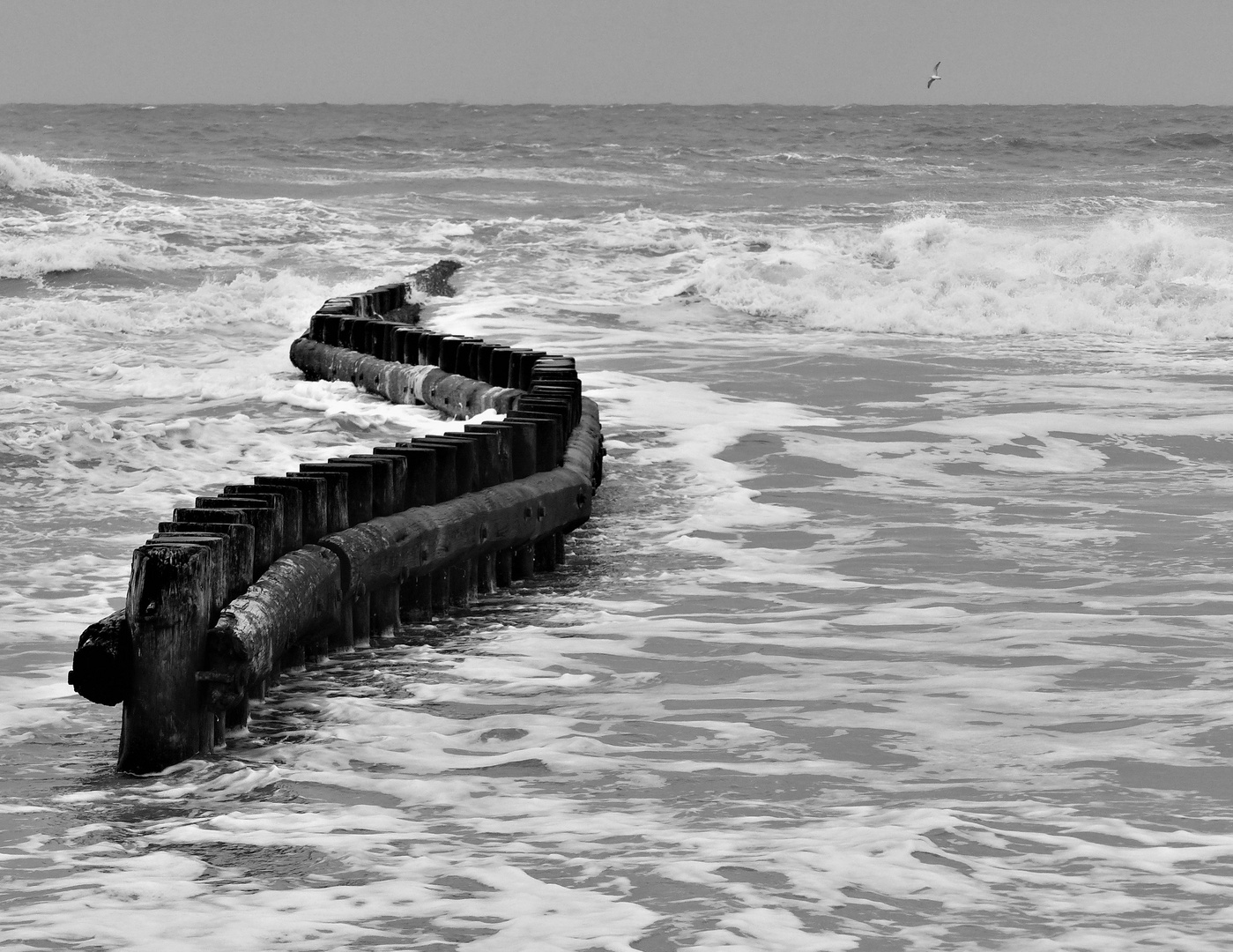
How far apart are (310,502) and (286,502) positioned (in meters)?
0.18

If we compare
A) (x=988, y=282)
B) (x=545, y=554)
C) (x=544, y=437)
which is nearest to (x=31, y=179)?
(x=988, y=282)

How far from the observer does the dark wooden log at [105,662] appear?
3.96 m

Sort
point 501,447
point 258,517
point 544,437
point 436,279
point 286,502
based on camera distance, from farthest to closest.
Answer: point 436,279 → point 544,437 → point 501,447 → point 286,502 → point 258,517

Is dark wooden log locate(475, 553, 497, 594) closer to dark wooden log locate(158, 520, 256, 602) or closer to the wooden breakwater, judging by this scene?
the wooden breakwater

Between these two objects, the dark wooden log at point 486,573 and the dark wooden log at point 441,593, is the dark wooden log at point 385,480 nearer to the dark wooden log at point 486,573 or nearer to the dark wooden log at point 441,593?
the dark wooden log at point 441,593

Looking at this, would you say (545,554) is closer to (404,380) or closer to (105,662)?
(105,662)

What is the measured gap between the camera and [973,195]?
32.0 meters

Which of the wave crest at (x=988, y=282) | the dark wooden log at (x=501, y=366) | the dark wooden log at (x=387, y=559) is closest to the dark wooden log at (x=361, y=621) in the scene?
the dark wooden log at (x=387, y=559)

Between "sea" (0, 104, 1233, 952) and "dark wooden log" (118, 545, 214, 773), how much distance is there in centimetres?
9

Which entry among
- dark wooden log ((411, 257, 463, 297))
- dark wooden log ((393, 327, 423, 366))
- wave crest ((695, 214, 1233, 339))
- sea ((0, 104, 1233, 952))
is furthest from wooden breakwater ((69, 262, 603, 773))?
wave crest ((695, 214, 1233, 339))

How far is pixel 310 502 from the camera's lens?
16.1 feet

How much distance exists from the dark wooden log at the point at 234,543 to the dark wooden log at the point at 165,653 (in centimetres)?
23

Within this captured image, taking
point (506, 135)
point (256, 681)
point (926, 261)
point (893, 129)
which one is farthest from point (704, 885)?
point (893, 129)

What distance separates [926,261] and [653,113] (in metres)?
46.2
